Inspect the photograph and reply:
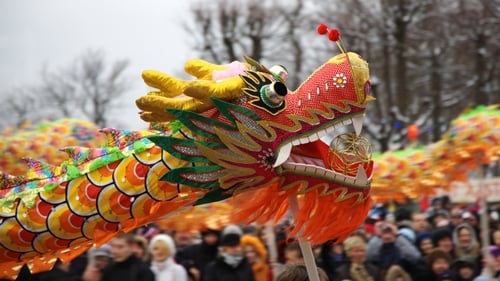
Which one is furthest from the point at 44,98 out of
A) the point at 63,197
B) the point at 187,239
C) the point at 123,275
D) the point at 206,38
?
the point at 63,197

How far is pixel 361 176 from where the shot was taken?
3.53 meters

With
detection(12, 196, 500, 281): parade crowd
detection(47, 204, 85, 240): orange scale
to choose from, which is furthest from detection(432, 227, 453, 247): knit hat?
detection(47, 204, 85, 240): orange scale

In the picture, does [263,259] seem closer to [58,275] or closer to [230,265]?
[230,265]

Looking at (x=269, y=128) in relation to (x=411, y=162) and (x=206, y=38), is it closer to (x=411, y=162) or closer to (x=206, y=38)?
(x=411, y=162)

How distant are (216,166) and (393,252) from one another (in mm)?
4336

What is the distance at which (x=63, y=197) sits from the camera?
3520 mm

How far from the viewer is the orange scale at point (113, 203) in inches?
135

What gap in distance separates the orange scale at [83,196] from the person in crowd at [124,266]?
251cm

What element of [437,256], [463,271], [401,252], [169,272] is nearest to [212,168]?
[169,272]

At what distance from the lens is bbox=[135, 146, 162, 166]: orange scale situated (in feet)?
11.2

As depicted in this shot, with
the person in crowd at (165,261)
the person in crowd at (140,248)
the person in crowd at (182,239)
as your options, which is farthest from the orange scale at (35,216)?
the person in crowd at (182,239)

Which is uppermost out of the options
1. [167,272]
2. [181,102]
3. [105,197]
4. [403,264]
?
[181,102]

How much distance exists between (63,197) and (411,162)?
17.8ft

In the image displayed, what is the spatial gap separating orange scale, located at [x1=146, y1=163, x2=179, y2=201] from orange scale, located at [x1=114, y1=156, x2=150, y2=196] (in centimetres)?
2
